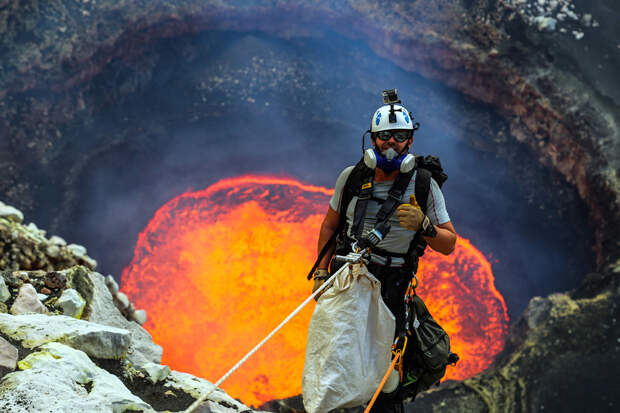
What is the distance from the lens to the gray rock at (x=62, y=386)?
2.25 meters

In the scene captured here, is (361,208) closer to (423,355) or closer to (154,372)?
(423,355)

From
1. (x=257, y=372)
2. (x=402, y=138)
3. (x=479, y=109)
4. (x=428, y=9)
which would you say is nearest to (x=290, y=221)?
(x=257, y=372)

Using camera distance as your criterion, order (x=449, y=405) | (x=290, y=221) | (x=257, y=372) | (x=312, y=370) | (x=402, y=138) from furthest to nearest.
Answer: (x=290, y=221) → (x=257, y=372) → (x=449, y=405) → (x=402, y=138) → (x=312, y=370)

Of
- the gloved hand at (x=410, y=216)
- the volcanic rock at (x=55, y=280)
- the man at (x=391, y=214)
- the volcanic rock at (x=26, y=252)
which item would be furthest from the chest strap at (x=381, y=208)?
the volcanic rock at (x=26, y=252)

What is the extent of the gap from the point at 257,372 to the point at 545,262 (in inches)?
242

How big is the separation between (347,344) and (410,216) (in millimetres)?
923

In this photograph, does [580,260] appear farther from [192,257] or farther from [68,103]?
[68,103]

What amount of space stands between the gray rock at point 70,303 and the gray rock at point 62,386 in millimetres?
1053

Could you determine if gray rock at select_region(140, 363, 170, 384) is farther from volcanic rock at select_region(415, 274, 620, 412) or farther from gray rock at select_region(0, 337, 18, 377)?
volcanic rock at select_region(415, 274, 620, 412)

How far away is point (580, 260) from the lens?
857cm

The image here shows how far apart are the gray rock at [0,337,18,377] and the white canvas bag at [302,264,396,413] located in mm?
1710

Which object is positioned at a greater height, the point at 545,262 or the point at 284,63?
the point at 284,63

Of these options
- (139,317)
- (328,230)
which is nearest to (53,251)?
(139,317)

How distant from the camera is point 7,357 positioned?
98.9 inches
